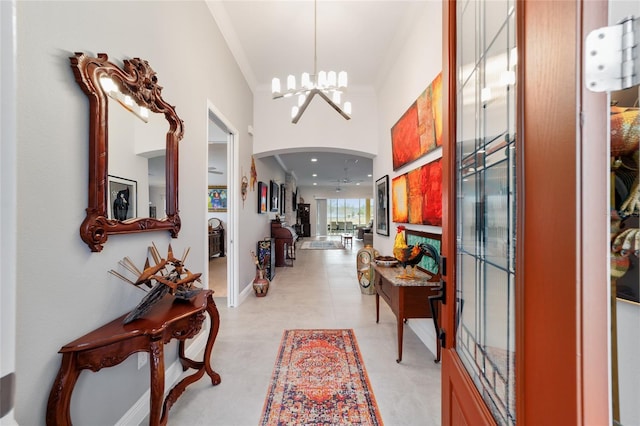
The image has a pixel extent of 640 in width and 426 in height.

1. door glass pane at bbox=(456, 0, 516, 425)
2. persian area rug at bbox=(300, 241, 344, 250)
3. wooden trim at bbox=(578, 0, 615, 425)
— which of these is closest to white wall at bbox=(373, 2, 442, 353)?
door glass pane at bbox=(456, 0, 516, 425)

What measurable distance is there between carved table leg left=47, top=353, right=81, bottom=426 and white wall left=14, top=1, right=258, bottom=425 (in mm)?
33

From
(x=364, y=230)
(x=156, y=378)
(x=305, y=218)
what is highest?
A: (x=305, y=218)

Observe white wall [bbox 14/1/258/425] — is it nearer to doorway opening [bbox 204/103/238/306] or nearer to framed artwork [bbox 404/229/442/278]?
doorway opening [bbox 204/103/238/306]

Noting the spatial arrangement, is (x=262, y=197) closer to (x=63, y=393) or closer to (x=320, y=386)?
(x=320, y=386)

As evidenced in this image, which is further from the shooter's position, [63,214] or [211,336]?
[211,336]

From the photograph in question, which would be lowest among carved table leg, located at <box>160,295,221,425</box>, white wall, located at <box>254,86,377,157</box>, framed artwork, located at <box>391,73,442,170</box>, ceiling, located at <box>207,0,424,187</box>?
carved table leg, located at <box>160,295,221,425</box>

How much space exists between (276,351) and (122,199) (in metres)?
1.87

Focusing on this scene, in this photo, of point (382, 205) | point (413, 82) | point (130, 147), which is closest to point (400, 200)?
point (382, 205)

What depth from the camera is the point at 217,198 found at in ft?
27.3

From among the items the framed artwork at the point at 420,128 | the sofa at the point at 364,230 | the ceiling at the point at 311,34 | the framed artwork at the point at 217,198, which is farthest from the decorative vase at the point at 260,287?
the sofa at the point at 364,230

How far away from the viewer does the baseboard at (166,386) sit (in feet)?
5.17

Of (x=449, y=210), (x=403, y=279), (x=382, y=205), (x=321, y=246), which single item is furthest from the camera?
(x=321, y=246)

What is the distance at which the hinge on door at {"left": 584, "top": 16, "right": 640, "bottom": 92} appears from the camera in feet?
1.37

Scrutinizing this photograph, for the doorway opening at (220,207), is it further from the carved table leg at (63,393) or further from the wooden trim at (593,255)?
the wooden trim at (593,255)
